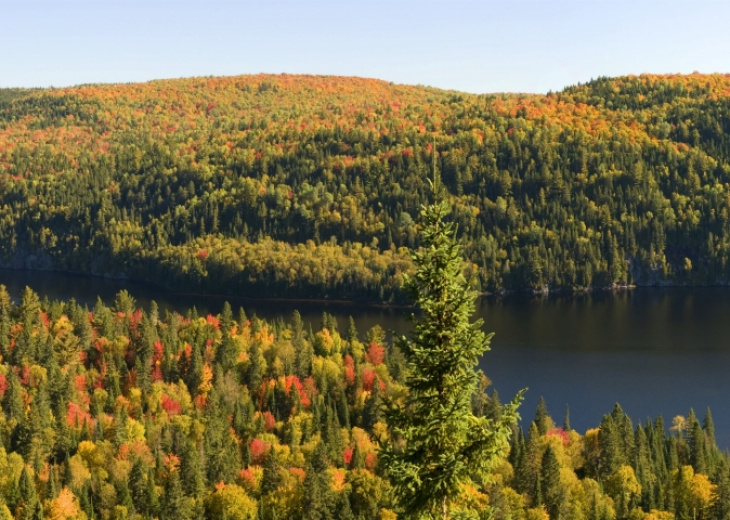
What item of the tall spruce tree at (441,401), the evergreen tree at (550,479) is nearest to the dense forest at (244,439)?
the evergreen tree at (550,479)

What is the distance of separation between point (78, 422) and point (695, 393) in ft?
368

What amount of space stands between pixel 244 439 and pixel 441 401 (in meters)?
104

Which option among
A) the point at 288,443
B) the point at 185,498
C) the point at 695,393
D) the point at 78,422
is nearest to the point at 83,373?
the point at 78,422

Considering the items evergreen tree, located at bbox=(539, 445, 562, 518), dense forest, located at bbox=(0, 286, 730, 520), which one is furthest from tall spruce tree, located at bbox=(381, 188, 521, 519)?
evergreen tree, located at bbox=(539, 445, 562, 518)

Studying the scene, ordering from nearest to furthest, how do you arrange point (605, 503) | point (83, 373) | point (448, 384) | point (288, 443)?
point (448, 384), point (605, 503), point (288, 443), point (83, 373)

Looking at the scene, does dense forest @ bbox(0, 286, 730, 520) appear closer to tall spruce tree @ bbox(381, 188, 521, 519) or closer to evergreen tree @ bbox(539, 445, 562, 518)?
evergreen tree @ bbox(539, 445, 562, 518)

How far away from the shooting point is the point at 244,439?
12731 centimetres

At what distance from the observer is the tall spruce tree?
27.3 meters

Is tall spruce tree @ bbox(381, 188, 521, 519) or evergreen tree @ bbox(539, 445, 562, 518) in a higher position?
tall spruce tree @ bbox(381, 188, 521, 519)

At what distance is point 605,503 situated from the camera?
331 ft

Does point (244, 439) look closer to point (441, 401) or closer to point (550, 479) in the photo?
point (550, 479)

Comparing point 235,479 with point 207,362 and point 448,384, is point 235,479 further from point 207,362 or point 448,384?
point 448,384

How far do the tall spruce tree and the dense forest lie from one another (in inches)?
2417

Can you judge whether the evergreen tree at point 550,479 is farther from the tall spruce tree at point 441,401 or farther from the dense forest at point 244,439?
the tall spruce tree at point 441,401
